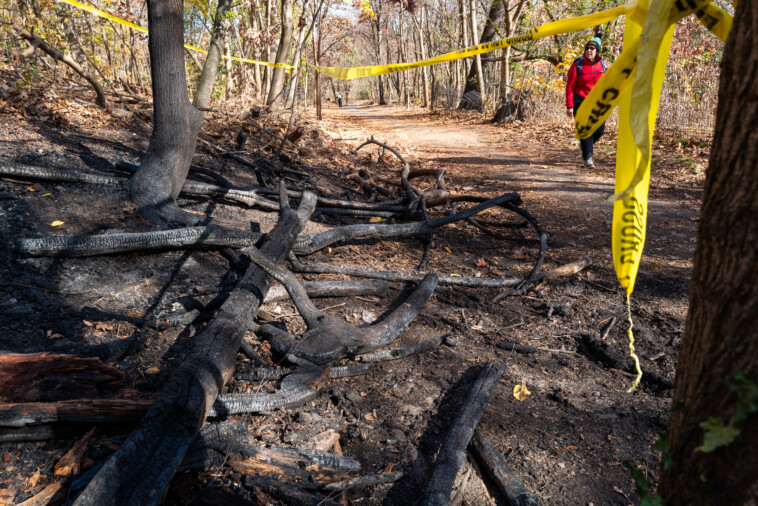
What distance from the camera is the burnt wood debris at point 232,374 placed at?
1.96 meters

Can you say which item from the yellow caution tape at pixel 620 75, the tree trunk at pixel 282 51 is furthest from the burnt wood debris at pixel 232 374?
the tree trunk at pixel 282 51

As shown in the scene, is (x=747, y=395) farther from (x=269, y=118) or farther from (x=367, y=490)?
(x=269, y=118)

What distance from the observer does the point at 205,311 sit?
3398 millimetres

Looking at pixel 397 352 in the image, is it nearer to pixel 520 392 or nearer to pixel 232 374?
pixel 520 392

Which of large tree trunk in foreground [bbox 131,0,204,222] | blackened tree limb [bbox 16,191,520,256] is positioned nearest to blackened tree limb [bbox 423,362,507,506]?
blackened tree limb [bbox 16,191,520,256]

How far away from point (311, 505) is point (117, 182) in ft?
13.6

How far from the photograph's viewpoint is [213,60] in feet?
37.3

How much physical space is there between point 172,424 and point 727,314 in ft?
6.60

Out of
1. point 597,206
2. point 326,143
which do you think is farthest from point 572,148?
point 326,143

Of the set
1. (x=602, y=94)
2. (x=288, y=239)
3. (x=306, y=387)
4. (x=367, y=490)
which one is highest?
(x=602, y=94)

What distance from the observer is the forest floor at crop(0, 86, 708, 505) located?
2209mm

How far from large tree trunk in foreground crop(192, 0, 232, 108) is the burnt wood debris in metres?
7.13

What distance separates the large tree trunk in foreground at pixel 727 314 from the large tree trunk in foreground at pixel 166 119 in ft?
14.5

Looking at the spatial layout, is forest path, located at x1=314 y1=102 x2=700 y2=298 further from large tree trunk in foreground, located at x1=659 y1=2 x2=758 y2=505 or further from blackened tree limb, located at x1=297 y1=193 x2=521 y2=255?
large tree trunk in foreground, located at x1=659 y1=2 x2=758 y2=505
